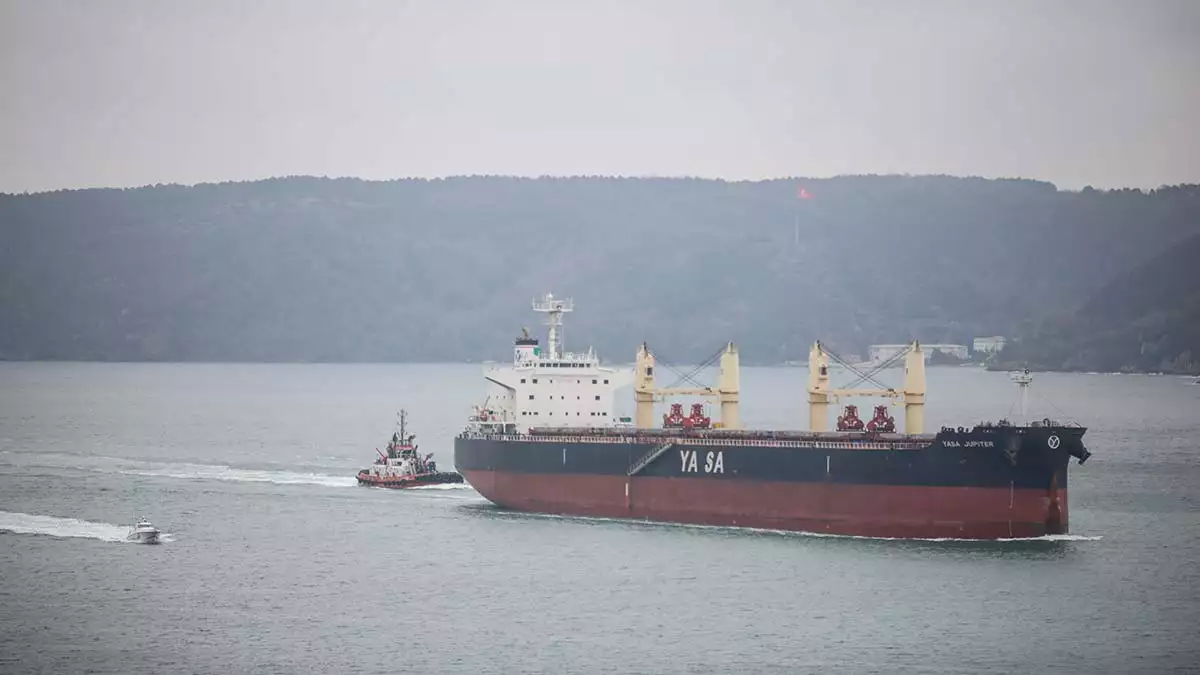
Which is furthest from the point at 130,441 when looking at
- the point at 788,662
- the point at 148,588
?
the point at 788,662

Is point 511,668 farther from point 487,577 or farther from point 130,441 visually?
point 130,441

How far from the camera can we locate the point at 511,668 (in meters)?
34.3

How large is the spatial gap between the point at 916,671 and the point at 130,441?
60488mm

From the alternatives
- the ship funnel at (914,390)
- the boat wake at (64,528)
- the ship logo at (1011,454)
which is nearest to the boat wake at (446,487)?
the boat wake at (64,528)

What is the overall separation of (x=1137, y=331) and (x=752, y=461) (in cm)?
15300

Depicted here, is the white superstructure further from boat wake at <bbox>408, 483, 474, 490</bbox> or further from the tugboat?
the tugboat

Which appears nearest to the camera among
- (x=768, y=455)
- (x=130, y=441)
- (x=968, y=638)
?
(x=968, y=638)

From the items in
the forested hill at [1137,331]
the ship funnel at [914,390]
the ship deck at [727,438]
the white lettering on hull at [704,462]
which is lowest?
the white lettering on hull at [704,462]

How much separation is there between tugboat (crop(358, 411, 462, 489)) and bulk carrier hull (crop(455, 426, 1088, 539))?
304 inches

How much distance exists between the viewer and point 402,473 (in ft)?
202

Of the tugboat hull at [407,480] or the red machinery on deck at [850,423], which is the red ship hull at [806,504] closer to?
the red machinery on deck at [850,423]

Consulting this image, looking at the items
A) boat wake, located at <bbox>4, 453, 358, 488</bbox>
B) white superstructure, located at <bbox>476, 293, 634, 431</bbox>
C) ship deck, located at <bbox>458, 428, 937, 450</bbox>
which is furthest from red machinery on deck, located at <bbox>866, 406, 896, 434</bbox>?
boat wake, located at <bbox>4, 453, 358, 488</bbox>

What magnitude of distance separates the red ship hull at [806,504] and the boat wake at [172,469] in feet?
44.6

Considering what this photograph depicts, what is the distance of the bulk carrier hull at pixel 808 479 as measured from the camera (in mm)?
45219
